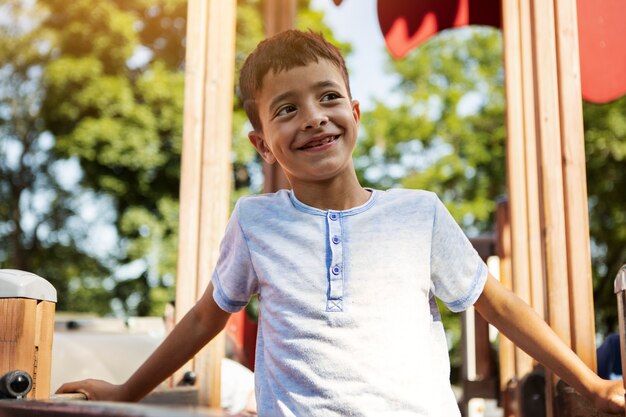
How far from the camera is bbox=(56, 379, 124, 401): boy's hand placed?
5.29ft

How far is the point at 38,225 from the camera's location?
46.7 ft

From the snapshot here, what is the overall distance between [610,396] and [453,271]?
38 centimetres

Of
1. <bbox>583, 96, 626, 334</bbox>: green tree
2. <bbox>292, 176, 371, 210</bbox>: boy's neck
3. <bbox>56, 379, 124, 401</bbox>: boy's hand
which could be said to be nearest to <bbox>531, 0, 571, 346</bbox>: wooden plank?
<bbox>292, 176, 371, 210</bbox>: boy's neck

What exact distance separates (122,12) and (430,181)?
7290 millimetres

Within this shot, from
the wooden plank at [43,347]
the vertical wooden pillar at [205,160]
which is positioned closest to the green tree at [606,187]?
the vertical wooden pillar at [205,160]

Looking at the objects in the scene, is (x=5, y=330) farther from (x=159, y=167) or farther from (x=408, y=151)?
(x=408, y=151)

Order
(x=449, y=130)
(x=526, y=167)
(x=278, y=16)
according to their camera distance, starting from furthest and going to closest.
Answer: (x=449, y=130)
(x=278, y=16)
(x=526, y=167)

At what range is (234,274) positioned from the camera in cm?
156

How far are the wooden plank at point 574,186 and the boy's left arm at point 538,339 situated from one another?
0.41m

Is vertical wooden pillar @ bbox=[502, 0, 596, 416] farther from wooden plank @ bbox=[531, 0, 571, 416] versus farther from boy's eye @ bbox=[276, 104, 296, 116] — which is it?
boy's eye @ bbox=[276, 104, 296, 116]

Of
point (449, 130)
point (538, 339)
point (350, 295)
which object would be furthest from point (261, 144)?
point (449, 130)

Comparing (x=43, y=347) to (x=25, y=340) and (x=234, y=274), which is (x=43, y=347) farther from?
(x=234, y=274)

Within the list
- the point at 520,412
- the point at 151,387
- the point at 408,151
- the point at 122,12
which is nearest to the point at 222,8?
the point at 151,387

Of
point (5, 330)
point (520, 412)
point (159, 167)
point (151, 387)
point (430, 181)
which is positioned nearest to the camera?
point (5, 330)
